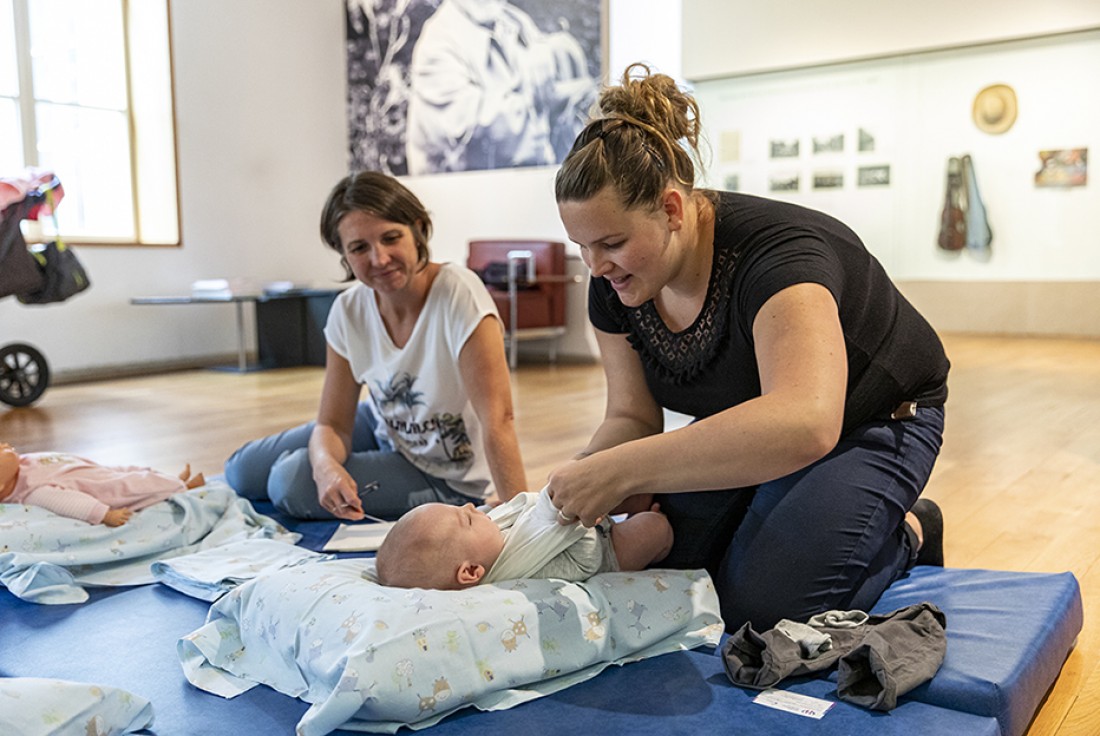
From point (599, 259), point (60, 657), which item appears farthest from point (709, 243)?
point (60, 657)

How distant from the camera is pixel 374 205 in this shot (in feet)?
6.86

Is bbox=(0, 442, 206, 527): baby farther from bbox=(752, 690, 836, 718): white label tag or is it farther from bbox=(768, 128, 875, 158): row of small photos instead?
bbox=(768, 128, 875, 158): row of small photos

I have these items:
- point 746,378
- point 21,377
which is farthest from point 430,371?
point 21,377

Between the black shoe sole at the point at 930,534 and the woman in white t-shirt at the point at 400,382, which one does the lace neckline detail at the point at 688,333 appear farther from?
the black shoe sole at the point at 930,534

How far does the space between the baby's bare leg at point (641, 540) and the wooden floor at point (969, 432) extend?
652 mm

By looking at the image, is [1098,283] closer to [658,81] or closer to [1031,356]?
[1031,356]

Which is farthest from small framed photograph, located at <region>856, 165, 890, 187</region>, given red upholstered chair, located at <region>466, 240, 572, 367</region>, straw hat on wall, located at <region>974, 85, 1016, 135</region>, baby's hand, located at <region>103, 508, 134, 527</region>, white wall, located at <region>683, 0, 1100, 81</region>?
baby's hand, located at <region>103, 508, 134, 527</region>

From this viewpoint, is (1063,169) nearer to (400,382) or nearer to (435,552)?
(400,382)

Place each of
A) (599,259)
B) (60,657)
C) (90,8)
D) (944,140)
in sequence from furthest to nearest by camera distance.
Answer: (944,140), (90,8), (60,657), (599,259)

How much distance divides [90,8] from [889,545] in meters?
6.23

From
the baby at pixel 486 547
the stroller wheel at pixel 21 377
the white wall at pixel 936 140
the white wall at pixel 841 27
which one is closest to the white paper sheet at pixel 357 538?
the baby at pixel 486 547

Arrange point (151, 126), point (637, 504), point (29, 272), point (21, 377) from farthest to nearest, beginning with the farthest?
point (151, 126) → point (21, 377) → point (29, 272) → point (637, 504)

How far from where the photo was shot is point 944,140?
655 cm

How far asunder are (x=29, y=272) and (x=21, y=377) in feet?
2.19
